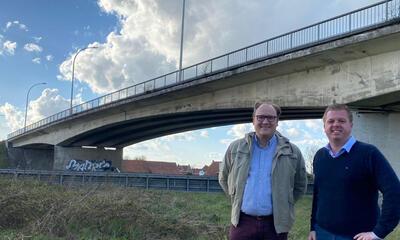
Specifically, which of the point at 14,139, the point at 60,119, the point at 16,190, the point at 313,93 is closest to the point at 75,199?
the point at 16,190

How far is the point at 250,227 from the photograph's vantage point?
3928 mm

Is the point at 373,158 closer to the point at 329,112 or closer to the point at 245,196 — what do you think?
the point at 329,112

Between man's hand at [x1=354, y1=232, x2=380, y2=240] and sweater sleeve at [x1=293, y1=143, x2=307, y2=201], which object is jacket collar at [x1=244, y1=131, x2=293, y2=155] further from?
man's hand at [x1=354, y1=232, x2=380, y2=240]

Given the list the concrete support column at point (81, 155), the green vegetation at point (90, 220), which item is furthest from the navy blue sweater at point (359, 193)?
the concrete support column at point (81, 155)

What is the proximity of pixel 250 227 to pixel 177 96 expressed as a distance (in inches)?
1142

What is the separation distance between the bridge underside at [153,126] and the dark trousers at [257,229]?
27.6m

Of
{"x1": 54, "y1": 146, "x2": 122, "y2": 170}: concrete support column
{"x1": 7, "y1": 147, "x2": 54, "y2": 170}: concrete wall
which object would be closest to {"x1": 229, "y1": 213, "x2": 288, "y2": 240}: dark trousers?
{"x1": 54, "y1": 146, "x2": 122, "y2": 170}: concrete support column

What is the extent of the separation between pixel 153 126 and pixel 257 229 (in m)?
42.2

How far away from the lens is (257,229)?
390 centimetres

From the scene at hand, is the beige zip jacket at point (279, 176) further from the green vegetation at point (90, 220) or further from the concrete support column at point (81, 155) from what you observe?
the concrete support column at point (81, 155)

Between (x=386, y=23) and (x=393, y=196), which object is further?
(x=386, y=23)

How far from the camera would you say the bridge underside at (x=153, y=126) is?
35.2 m

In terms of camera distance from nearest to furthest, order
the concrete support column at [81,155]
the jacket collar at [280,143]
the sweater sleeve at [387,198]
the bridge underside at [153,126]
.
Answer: the sweater sleeve at [387,198], the jacket collar at [280,143], the bridge underside at [153,126], the concrete support column at [81,155]

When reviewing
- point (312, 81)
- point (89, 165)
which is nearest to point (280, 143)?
point (312, 81)
